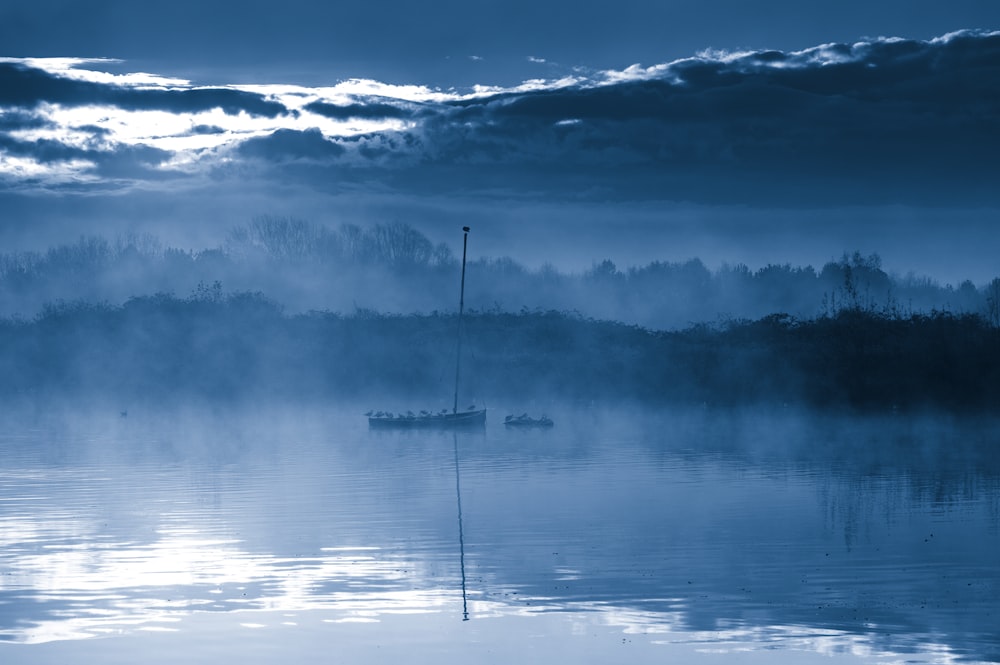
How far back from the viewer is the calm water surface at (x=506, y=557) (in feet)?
74.4

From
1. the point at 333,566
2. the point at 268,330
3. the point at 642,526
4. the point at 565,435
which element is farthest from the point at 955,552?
the point at 268,330

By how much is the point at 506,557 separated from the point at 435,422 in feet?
199

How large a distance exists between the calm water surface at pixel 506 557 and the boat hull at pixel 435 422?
21980 mm

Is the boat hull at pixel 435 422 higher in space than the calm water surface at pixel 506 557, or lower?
lower

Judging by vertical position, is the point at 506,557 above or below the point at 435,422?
above

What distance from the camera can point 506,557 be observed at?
33156 mm

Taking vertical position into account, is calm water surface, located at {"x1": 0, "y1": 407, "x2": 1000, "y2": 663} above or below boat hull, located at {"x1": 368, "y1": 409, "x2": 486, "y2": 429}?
above

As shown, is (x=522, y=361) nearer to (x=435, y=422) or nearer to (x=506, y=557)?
(x=435, y=422)

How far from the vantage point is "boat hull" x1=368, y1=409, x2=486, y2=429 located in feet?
306

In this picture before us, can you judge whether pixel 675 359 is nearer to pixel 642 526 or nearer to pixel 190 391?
pixel 190 391

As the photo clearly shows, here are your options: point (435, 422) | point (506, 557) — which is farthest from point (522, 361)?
point (506, 557)

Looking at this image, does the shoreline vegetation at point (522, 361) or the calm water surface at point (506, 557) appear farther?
the shoreline vegetation at point (522, 361)

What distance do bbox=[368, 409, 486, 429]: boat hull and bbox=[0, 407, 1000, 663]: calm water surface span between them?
865 inches

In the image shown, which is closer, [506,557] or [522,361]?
[506,557]
